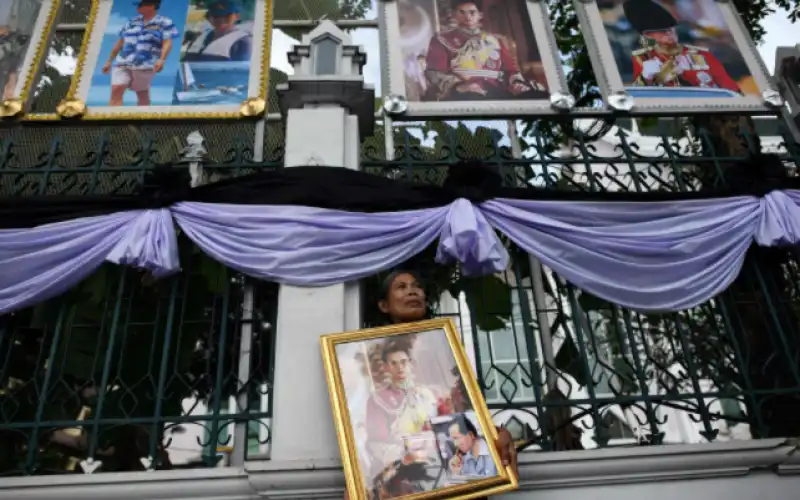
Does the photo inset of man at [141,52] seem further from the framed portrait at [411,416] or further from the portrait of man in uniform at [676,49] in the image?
the portrait of man in uniform at [676,49]

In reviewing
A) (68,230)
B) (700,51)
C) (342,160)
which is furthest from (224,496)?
(700,51)

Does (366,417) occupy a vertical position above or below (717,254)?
below

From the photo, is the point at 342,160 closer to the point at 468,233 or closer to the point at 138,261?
the point at 468,233

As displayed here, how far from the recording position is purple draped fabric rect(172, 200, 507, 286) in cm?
477

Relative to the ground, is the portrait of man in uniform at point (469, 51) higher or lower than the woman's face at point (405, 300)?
higher

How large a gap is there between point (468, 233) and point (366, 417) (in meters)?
1.48

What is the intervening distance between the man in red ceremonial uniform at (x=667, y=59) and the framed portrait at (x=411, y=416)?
4202 millimetres

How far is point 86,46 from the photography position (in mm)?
6953

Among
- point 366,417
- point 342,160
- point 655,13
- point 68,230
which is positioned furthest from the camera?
point 655,13

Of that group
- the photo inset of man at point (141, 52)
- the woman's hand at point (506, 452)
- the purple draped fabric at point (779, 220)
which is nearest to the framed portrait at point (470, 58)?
the purple draped fabric at point (779, 220)

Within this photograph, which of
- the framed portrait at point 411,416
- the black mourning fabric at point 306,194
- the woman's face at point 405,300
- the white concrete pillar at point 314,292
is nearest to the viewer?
the framed portrait at point 411,416

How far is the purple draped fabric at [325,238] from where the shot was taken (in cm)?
477

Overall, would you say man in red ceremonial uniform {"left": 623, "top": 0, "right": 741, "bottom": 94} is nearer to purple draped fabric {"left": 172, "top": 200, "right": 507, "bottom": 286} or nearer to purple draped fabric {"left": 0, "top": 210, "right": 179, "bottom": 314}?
purple draped fabric {"left": 172, "top": 200, "right": 507, "bottom": 286}

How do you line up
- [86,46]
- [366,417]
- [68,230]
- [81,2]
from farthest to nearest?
1. [81,2]
2. [86,46]
3. [68,230]
4. [366,417]
